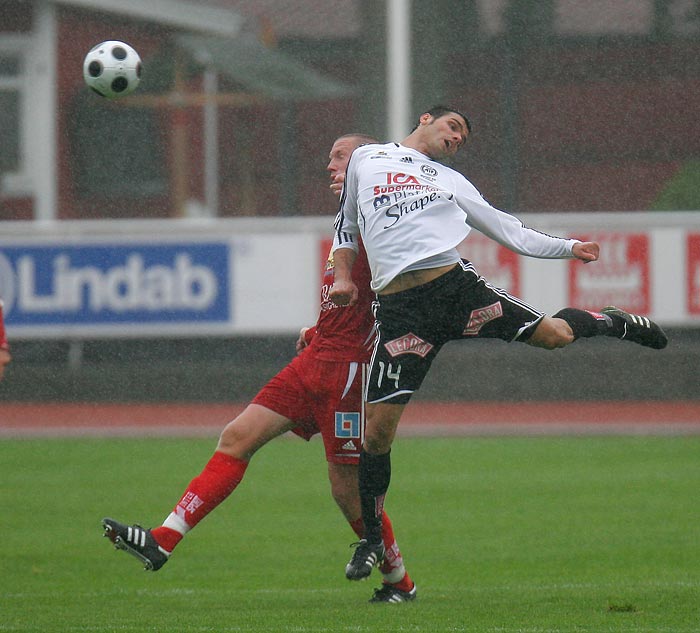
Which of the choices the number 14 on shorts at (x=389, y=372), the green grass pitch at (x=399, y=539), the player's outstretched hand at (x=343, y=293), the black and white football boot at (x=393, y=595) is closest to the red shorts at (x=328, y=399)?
the number 14 on shorts at (x=389, y=372)

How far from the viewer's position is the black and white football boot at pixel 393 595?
699cm

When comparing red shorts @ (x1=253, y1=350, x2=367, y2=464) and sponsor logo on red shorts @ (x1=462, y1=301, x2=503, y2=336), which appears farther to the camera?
red shorts @ (x1=253, y1=350, x2=367, y2=464)

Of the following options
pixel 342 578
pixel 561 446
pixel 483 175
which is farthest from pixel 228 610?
pixel 483 175

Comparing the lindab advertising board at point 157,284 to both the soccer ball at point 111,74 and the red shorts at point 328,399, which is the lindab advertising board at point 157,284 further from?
the red shorts at point 328,399

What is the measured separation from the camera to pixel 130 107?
20172mm

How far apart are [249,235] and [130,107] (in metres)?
3.61

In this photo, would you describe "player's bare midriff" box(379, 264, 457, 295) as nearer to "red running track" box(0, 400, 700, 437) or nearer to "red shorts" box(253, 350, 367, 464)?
"red shorts" box(253, 350, 367, 464)

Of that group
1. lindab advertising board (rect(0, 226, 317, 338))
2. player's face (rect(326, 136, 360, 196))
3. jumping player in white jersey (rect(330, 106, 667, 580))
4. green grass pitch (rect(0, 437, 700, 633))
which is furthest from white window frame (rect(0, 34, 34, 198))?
jumping player in white jersey (rect(330, 106, 667, 580))

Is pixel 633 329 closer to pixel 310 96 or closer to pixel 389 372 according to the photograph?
pixel 389 372

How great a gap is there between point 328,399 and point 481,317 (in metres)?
0.85

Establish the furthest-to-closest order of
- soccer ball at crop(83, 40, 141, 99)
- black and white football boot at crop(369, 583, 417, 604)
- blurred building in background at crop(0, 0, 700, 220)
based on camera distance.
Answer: blurred building in background at crop(0, 0, 700, 220), soccer ball at crop(83, 40, 141, 99), black and white football boot at crop(369, 583, 417, 604)

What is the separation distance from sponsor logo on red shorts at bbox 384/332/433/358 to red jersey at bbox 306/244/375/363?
0.36 metres

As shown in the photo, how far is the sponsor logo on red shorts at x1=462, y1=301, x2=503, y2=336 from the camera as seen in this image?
21.7ft

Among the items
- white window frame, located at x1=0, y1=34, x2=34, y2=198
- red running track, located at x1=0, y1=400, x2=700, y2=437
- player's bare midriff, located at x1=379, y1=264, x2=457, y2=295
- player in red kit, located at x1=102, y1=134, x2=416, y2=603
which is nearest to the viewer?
player's bare midriff, located at x1=379, y1=264, x2=457, y2=295
